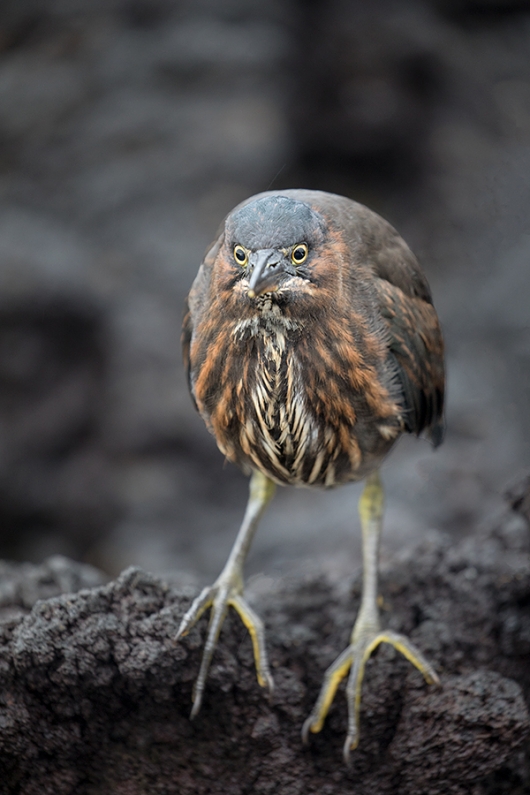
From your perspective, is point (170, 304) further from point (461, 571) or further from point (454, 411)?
point (461, 571)

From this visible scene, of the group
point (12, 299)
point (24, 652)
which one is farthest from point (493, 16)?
point (24, 652)

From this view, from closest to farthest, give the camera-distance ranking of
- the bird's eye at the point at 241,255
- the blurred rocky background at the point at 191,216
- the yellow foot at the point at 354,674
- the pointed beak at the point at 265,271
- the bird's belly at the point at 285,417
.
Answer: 1. the pointed beak at the point at 265,271
2. the bird's eye at the point at 241,255
3. the bird's belly at the point at 285,417
4. the yellow foot at the point at 354,674
5. the blurred rocky background at the point at 191,216

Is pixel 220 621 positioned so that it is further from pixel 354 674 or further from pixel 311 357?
pixel 311 357

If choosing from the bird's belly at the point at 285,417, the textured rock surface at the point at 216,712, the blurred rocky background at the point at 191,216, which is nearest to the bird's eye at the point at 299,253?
the bird's belly at the point at 285,417

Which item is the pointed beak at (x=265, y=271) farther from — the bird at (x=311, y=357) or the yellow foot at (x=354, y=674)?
the yellow foot at (x=354, y=674)

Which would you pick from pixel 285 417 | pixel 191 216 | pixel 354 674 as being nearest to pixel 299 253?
pixel 285 417

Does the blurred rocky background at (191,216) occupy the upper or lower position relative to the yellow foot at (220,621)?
upper

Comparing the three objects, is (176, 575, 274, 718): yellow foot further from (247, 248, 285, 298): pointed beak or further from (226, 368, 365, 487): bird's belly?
(247, 248, 285, 298): pointed beak
